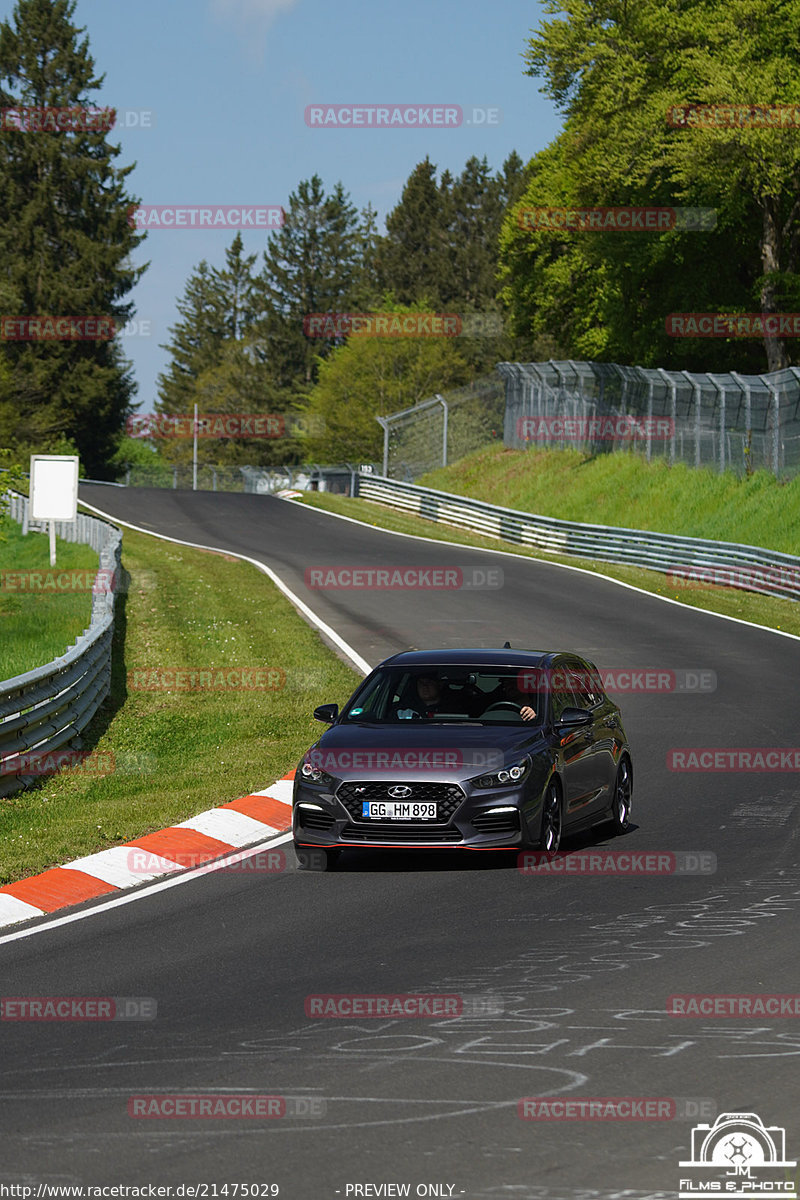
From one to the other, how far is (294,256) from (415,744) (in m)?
128

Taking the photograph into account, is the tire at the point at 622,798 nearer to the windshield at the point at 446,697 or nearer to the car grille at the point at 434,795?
the windshield at the point at 446,697

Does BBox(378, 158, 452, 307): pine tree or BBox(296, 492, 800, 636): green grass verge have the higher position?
BBox(378, 158, 452, 307): pine tree

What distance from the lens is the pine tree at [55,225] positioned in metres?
92.9

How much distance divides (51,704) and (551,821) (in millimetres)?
6549

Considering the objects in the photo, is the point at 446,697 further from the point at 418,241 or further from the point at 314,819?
the point at 418,241

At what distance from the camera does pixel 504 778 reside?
11531mm

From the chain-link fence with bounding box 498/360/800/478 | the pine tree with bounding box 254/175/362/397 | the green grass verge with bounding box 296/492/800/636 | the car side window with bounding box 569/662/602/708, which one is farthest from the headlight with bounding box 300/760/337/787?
the pine tree with bounding box 254/175/362/397

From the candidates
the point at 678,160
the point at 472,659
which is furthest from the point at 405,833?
the point at 678,160

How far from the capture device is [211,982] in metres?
8.28

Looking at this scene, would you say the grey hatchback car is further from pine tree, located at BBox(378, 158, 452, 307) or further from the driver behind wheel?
pine tree, located at BBox(378, 158, 452, 307)

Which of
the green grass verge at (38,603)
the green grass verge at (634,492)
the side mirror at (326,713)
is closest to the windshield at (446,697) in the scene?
the side mirror at (326,713)

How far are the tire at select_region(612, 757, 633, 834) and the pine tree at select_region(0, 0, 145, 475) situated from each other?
81371 mm

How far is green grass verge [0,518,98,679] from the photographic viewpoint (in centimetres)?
2362

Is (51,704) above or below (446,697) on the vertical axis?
below
